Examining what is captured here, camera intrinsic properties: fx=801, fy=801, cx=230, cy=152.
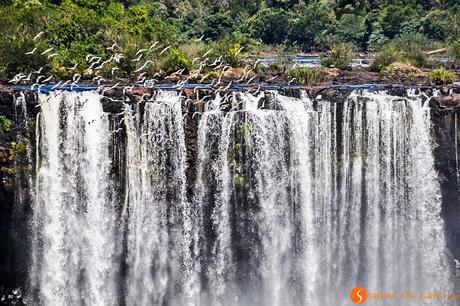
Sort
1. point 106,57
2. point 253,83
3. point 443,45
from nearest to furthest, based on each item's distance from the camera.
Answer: point 253,83, point 106,57, point 443,45

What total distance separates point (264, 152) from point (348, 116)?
4.03 m

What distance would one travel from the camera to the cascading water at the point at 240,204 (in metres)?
33.3

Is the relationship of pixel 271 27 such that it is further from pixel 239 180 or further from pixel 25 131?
pixel 25 131

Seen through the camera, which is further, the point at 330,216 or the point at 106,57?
the point at 106,57

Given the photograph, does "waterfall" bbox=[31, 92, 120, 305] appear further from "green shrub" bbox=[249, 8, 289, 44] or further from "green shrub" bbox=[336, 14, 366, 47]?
"green shrub" bbox=[336, 14, 366, 47]

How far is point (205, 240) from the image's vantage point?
34.2 metres

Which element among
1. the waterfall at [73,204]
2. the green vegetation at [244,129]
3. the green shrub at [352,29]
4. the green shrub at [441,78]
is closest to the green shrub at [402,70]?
the green shrub at [441,78]

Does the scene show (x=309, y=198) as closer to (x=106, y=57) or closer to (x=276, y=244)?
(x=276, y=244)

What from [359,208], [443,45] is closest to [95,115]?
[359,208]

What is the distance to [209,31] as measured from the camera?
2739 inches

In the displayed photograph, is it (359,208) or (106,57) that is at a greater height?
(106,57)

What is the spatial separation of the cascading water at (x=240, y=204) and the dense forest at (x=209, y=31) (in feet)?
23.4

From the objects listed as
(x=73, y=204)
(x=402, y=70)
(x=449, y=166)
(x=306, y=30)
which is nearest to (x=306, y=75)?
(x=402, y=70)

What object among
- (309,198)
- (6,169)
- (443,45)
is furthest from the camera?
(443,45)
